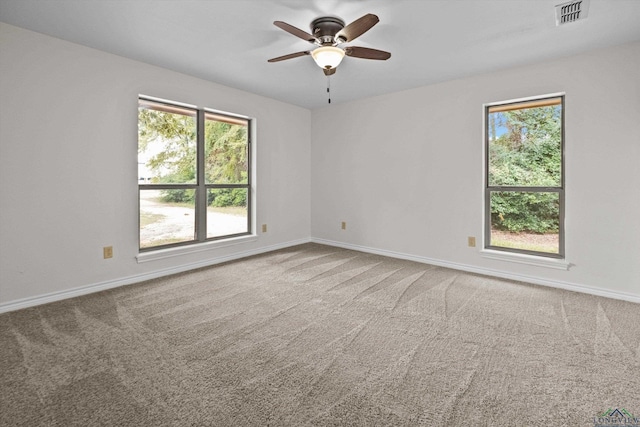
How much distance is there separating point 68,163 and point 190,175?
1.26 metres

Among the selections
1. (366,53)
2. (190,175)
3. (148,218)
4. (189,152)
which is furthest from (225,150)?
(366,53)

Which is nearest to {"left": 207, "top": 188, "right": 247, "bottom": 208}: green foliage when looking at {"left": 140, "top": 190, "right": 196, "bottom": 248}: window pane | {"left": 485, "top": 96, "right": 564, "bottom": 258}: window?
{"left": 140, "top": 190, "right": 196, "bottom": 248}: window pane

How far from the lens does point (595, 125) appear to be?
2.95m

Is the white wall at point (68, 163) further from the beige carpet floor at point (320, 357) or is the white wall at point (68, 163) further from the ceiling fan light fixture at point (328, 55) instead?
the ceiling fan light fixture at point (328, 55)

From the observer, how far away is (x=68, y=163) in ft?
9.29

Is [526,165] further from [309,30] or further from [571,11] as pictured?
[309,30]

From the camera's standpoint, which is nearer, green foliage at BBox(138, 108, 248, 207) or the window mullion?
green foliage at BBox(138, 108, 248, 207)

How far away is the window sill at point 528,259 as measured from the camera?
10.4 ft

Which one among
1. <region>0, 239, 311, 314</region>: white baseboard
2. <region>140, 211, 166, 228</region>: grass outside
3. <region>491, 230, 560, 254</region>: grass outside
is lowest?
<region>0, 239, 311, 314</region>: white baseboard

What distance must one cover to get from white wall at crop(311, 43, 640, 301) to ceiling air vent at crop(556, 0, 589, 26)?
34.7 inches

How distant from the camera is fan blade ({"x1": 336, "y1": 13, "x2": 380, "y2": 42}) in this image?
2004 millimetres

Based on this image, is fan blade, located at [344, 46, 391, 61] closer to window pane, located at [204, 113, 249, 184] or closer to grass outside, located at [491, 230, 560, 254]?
window pane, located at [204, 113, 249, 184]

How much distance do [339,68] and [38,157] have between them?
3012 millimetres

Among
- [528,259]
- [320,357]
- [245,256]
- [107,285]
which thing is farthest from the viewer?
[245,256]
